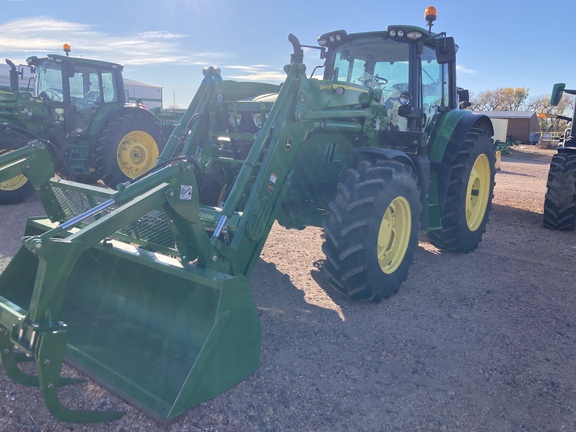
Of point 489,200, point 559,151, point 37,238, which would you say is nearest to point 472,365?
point 37,238

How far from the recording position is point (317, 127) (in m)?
4.43

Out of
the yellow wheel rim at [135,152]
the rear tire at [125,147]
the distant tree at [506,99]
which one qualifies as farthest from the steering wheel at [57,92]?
the distant tree at [506,99]

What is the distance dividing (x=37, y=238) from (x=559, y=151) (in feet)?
26.5

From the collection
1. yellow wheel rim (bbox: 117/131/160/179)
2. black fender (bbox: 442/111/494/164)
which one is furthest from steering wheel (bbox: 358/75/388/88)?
yellow wheel rim (bbox: 117/131/160/179)

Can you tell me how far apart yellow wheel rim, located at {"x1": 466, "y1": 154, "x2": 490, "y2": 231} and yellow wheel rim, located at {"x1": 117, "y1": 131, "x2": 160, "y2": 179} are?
6374 mm

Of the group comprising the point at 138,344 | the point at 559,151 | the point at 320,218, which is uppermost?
the point at 559,151

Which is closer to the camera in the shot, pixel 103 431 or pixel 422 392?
pixel 103 431

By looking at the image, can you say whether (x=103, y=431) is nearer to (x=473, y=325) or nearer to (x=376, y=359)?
(x=376, y=359)

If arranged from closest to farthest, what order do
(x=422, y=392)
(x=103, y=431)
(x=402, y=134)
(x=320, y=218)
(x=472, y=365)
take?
(x=103, y=431)
(x=422, y=392)
(x=472, y=365)
(x=320, y=218)
(x=402, y=134)

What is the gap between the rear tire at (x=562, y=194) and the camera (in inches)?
299

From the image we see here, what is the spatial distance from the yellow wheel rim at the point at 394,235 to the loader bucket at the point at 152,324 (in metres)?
1.92

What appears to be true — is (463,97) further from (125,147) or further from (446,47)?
(125,147)

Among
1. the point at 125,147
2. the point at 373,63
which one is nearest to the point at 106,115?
the point at 125,147

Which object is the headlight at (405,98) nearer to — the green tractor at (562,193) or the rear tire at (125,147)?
the green tractor at (562,193)
